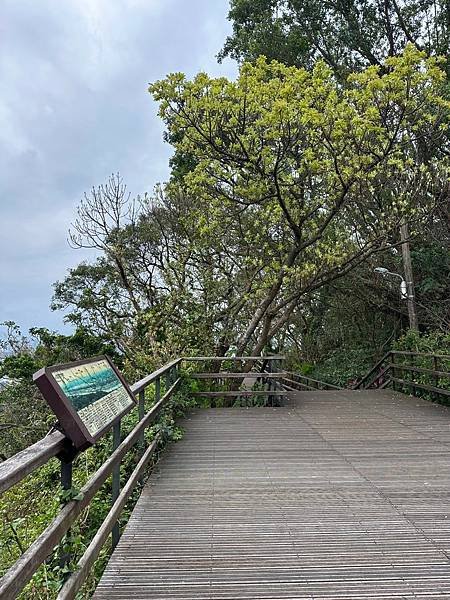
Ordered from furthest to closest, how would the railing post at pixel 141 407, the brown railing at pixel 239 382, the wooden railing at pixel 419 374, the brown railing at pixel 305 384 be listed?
the brown railing at pixel 305 384, the brown railing at pixel 239 382, the wooden railing at pixel 419 374, the railing post at pixel 141 407

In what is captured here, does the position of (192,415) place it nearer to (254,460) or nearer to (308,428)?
(308,428)

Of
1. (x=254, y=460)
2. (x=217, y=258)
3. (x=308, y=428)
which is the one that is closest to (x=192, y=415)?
(x=308, y=428)

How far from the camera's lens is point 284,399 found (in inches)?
396

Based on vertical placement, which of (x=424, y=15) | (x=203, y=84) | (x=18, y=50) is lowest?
(x=203, y=84)

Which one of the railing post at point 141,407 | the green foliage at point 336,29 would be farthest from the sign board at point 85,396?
the green foliage at point 336,29

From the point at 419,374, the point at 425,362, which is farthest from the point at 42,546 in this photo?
the point at 419,374

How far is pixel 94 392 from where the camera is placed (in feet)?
9.16

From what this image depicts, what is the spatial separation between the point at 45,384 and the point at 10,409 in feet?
38.3

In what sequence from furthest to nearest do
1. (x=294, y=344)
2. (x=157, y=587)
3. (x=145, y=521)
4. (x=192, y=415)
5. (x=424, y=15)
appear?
(x=294, y=344)
(x=424, y=15)
(x=192, y=415)
(x=145, y=521)
(x=157, y=587)

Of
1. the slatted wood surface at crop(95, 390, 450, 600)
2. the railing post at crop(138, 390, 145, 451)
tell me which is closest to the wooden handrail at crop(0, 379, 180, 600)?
the slatted wood surface at crop(95, 390, 450, 600)

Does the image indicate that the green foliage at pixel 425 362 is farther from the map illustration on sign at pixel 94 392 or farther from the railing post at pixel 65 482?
the railing post at pixel 65 482

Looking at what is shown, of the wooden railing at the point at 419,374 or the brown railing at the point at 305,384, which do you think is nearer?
the wooden railing at the point at 419,374

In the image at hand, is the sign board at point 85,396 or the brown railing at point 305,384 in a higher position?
the sign board at point 85,396

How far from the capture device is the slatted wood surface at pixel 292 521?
2768 mm
